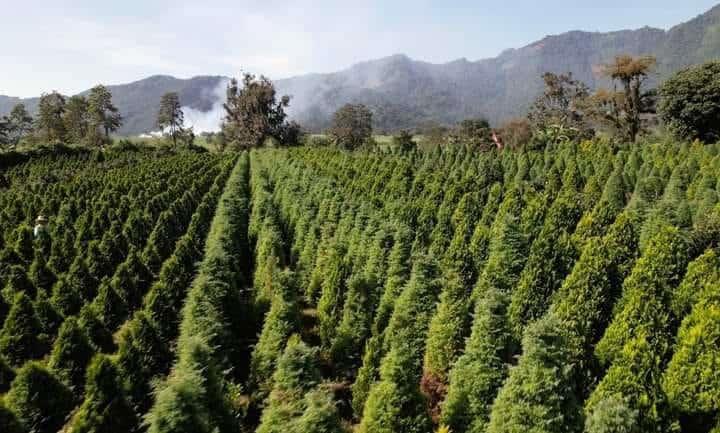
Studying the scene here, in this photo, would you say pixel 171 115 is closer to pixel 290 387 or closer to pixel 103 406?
pixel 103 406

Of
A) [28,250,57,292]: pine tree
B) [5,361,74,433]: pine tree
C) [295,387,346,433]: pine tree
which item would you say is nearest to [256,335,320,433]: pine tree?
[295,387,346,433]: pine tree

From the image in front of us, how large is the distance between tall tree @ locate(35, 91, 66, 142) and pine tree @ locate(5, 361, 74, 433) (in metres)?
81.7

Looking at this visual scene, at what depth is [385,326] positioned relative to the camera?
400 inches

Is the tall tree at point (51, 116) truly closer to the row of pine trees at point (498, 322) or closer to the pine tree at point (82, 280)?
the pine tree at point (82, 280)

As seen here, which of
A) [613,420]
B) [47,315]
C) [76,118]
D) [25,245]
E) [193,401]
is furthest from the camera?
[76,118]

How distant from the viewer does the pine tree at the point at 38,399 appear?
21.9 ft

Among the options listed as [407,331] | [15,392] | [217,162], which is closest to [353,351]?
[407,331]

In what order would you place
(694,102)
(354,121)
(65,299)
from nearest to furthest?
(65,299) → (694,102) → (354,121)

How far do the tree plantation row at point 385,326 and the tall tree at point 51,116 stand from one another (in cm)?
7096

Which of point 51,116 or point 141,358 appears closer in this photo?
point 141,358

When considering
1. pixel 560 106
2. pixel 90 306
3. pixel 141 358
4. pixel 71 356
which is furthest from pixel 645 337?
pixel 560 106

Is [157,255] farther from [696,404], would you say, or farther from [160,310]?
[696,404]

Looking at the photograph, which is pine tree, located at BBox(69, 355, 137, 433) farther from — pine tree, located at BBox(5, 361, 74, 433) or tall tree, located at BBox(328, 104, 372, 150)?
tall tree, located at BBox(328, 104, 372, 150)

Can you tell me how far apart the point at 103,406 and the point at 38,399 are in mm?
1364
